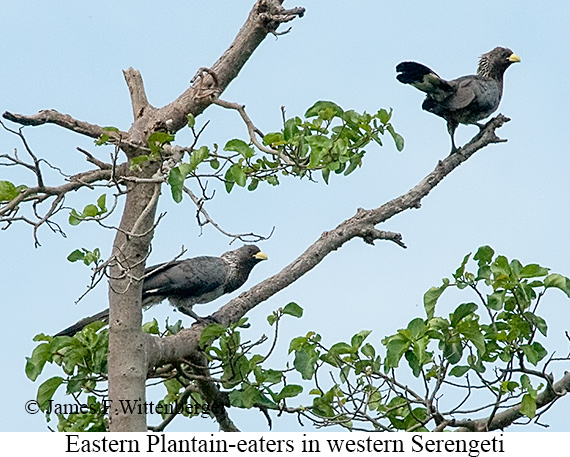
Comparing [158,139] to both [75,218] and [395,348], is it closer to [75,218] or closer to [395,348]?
[75,218]

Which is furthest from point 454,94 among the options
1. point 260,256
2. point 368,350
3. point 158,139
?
point 158,139

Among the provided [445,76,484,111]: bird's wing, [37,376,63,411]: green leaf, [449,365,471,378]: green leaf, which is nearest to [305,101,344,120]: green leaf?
[449,365,471,378]: green leaf

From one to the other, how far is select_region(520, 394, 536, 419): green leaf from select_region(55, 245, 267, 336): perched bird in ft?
7.36

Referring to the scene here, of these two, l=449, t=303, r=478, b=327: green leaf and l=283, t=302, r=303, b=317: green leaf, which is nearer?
l=449, t=303, r=478, b=327: green leaf

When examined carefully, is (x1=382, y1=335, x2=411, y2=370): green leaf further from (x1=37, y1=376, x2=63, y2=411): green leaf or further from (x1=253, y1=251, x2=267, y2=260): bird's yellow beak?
(x1=253, y1=251, x2=267, y2=260): bird's yellow beak

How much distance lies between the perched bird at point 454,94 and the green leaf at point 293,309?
9.54ft

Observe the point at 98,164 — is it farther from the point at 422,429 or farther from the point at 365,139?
the point at 422,429

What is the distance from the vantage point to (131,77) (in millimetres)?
4906

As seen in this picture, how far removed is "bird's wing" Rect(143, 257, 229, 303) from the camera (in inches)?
235

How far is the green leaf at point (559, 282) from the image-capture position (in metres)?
4.08

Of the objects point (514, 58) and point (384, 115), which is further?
point (514, 58)

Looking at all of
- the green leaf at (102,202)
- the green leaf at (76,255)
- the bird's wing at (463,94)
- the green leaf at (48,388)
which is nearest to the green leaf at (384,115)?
the green leaf at (102,202)

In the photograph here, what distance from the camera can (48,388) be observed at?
462 centimetres

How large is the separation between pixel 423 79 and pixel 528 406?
385cm
